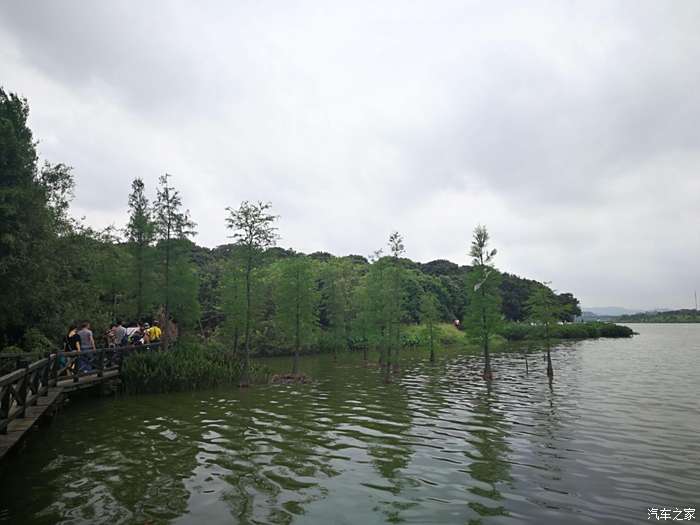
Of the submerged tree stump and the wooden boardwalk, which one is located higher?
the wooden boardwalk

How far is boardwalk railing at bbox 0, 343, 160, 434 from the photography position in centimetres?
1059

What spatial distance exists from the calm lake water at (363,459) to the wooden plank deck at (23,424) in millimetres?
803

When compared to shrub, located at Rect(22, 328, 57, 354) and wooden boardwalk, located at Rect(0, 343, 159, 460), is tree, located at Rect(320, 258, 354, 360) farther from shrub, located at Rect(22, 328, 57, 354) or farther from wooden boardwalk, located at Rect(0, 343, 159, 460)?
shrub, located at Rect(22, 328, 57, 354)

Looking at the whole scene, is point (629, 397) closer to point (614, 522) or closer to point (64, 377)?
point (614, 522)

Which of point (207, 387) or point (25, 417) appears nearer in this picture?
point (25, 417)

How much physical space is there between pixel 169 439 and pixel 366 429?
610cm

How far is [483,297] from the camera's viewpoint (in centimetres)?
2786

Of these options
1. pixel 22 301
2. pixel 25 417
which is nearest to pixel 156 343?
pixel 22 301

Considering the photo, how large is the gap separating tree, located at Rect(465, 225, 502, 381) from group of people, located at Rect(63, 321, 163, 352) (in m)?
20.4

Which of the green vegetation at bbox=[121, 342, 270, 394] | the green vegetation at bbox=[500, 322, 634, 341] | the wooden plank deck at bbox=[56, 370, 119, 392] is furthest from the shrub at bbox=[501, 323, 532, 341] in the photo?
the wooden plank deck at bbox=[56, 370, 119, 392]

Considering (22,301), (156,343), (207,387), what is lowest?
(207,387)

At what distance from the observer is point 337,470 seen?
10.2 meters

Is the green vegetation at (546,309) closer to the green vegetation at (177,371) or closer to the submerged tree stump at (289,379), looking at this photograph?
the submerged tree stump at (289,379)

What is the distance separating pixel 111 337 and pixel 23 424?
1394 centimetres
